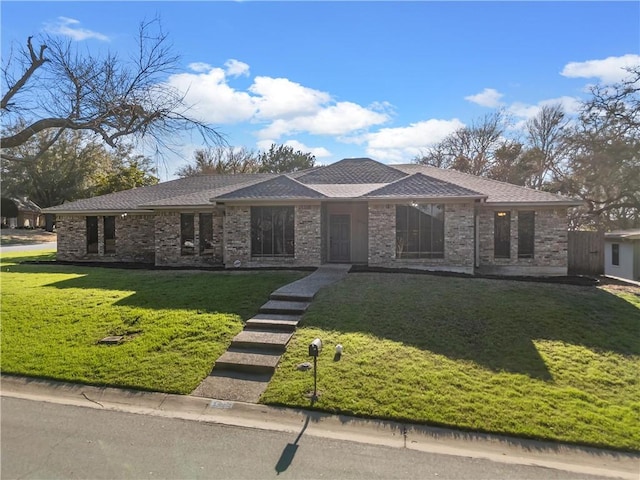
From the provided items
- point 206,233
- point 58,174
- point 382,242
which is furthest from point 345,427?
Result: point 58,174

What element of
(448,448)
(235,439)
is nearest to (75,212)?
(235,439)

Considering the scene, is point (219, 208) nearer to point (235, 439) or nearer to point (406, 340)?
point (406, 340)

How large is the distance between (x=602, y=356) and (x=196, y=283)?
968cm

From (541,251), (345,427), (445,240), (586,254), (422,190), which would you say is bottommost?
(345,427)

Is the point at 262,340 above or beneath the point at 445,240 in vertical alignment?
beneath

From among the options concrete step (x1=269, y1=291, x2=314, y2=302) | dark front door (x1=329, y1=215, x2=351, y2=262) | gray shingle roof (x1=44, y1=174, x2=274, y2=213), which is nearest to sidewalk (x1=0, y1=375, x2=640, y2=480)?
concrete step (x1=269, y1=291, x2=314, y2=302)

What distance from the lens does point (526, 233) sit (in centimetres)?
1425

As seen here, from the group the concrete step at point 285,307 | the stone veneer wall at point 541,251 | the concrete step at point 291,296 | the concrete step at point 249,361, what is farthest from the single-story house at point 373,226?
the concrete step at point 249,361

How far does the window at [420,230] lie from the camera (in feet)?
44.0

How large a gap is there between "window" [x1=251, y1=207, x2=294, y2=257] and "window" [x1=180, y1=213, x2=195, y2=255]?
2.97 meters

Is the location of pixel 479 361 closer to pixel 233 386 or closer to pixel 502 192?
pixel 233 386

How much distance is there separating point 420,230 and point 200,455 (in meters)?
10.9

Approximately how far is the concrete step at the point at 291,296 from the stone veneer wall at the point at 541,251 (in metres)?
7.78

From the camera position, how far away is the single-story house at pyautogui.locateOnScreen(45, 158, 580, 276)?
13367mm
